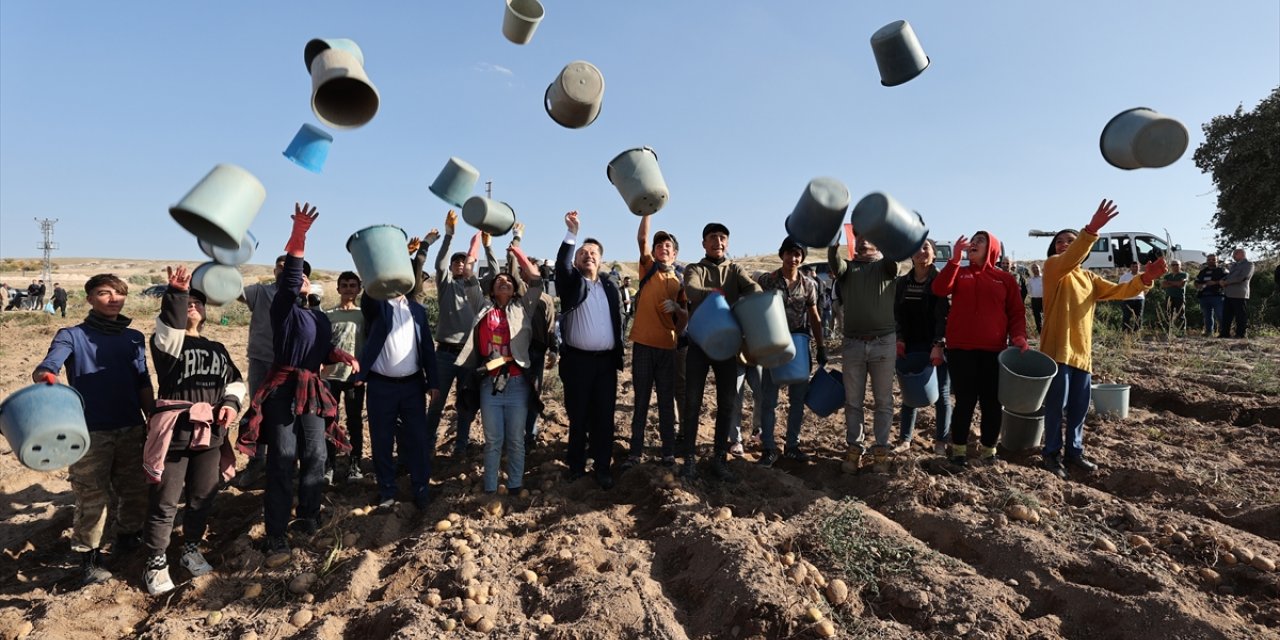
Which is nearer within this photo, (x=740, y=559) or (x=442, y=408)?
(x=740, y=559)

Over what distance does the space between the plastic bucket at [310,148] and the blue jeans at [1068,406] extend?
4.55m

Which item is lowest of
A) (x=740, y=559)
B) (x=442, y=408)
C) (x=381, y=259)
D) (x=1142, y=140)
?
(x=740, y=559)

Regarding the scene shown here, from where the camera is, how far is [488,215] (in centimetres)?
430

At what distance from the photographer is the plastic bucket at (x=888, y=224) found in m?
3.79

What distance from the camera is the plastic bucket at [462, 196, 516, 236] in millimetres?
4289

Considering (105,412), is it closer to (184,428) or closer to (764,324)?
(184,428)

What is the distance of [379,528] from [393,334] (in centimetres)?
106

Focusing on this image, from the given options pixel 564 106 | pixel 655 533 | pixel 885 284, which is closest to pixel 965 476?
pixel 885 284

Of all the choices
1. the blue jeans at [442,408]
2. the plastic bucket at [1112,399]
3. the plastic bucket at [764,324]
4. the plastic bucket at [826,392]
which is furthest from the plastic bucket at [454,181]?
the plastic bucket at [1112,399]

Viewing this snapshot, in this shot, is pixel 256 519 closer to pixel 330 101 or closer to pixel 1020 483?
pixel 330 101

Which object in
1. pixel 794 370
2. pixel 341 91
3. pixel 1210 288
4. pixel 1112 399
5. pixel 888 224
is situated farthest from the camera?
pixel 1210 288

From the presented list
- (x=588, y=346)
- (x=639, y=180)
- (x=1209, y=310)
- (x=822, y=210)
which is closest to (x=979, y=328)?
(x=822, y=210)

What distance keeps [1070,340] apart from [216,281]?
5.28 m

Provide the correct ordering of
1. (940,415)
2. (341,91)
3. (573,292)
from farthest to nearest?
(940,415)
(573,292)
(341,91)
